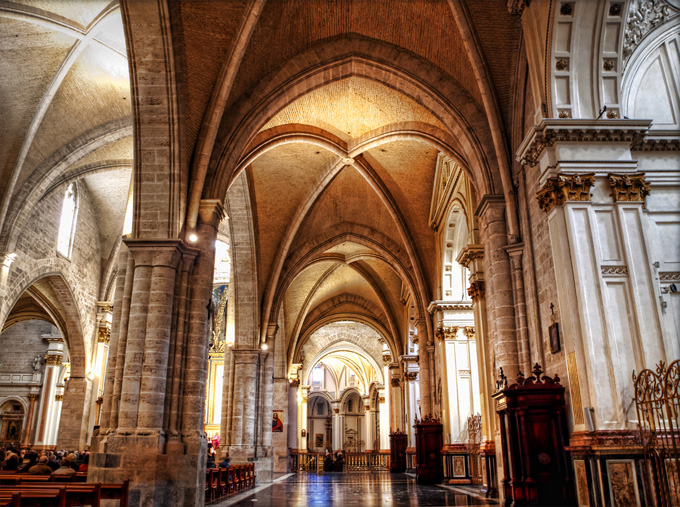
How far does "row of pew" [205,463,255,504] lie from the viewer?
35.5 ft

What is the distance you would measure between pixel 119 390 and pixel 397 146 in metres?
10.2

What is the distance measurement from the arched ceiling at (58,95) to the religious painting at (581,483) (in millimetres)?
11281

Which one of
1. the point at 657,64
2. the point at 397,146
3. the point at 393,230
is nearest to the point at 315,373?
the point at 393,230

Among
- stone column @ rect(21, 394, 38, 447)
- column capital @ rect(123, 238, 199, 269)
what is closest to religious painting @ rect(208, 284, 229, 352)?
stone column @ rect(21, 394, 38, 447)

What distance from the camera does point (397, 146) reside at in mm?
16375

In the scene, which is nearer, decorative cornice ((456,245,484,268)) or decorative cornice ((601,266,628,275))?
decorative cornice ((601,266,628,275))

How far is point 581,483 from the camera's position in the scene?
6.95 meters

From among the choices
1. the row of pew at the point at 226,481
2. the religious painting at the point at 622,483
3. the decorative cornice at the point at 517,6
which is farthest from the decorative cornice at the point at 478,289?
the row of pew at the point at 226,481

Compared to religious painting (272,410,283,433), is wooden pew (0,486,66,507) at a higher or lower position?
lower

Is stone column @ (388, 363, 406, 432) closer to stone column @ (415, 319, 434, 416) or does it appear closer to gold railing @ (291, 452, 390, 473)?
gold railing @ (291, 452, 390, 473)

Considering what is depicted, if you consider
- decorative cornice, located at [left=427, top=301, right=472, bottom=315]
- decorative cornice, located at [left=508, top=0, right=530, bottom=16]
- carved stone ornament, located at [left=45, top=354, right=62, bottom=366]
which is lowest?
carved stone ornament, located at [left=45, top=354, right=62, bottom=366]

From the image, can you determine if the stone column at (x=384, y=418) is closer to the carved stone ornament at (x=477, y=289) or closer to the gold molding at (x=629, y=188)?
the carved stone ornament at (x=477, y=289)

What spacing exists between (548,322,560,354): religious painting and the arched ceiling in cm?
1001

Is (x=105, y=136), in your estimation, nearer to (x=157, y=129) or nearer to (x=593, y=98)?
(x=157, y=129)
